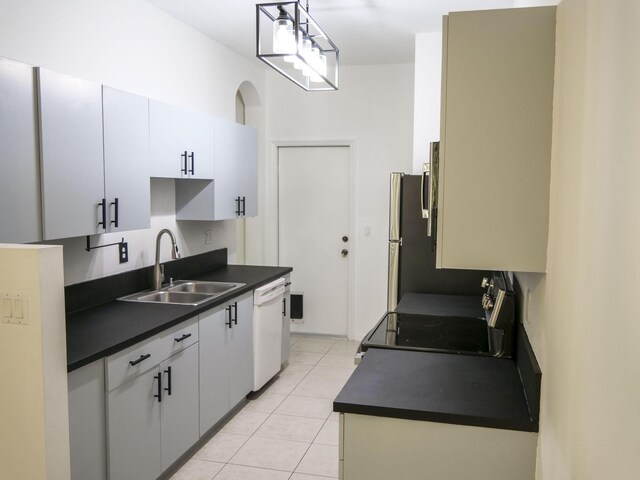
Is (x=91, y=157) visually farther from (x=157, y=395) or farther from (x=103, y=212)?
(x=157, y=395)

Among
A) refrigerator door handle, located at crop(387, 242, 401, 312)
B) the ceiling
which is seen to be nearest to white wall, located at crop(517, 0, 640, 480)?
the ceiling

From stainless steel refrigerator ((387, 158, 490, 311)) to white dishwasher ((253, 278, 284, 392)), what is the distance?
90 centimetres

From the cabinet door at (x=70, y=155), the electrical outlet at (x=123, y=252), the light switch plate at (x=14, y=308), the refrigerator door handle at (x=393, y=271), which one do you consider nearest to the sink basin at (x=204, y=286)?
the electrical outlet at (x=123, y=252)

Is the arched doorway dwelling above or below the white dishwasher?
above

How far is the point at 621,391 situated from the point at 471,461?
104cm

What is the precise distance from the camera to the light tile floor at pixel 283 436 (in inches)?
128

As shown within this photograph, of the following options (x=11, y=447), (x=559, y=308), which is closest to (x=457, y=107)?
(x=559, y=308)

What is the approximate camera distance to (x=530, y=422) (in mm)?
1869

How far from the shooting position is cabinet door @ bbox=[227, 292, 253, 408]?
3.87 m

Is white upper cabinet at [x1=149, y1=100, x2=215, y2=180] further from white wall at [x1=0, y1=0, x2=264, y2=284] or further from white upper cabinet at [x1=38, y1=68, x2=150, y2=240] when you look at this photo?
white wall at [x1=0, y1=0, x2=264, y2=284]

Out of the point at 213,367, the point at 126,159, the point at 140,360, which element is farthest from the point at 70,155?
the point at 213,367

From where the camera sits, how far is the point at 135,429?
9.08 ft

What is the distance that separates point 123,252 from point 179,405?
102cm

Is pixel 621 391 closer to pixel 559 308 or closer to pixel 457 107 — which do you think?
pixel 559 308
